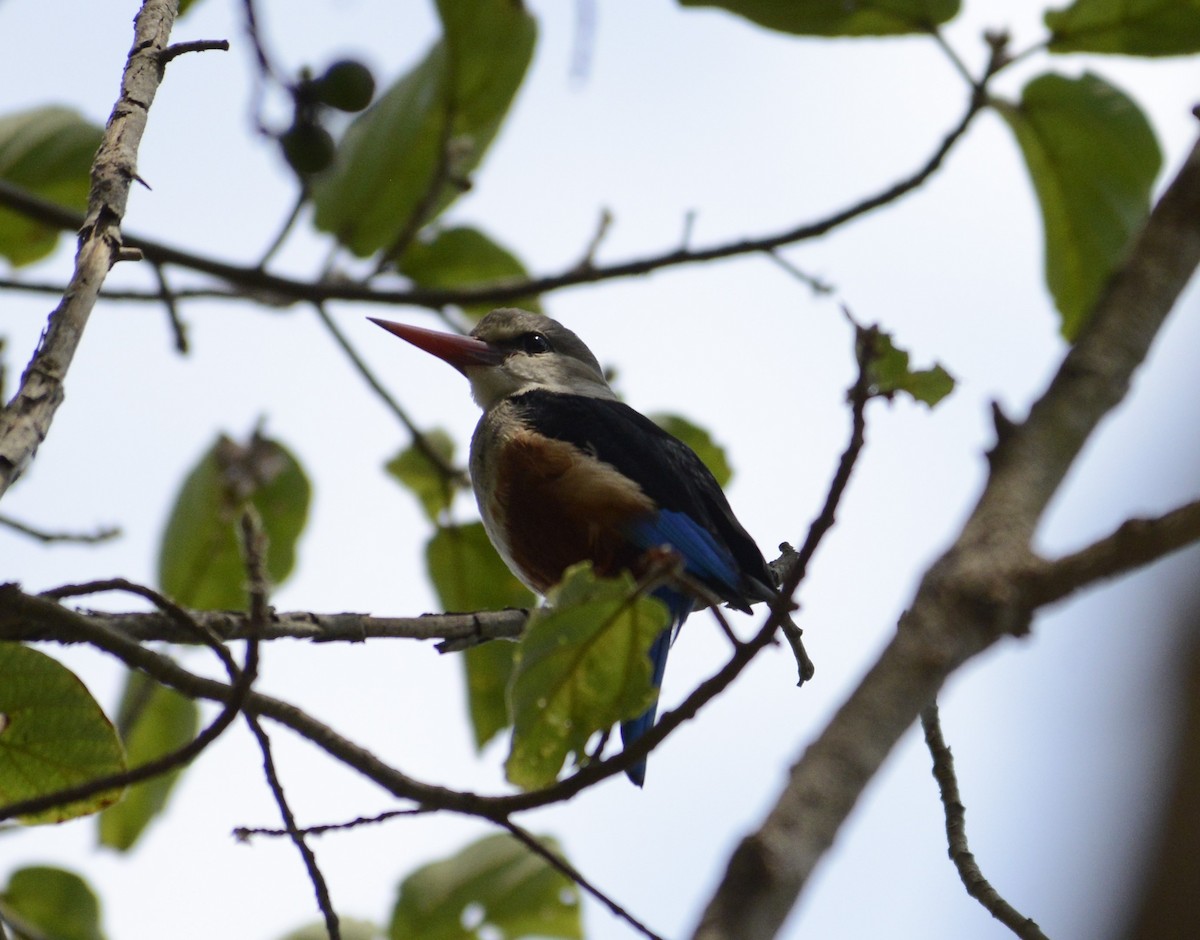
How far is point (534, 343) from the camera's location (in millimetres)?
4332

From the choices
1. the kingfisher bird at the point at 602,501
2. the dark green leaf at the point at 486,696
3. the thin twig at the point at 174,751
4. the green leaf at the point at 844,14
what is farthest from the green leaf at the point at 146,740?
the green leaf at the point at 844,14

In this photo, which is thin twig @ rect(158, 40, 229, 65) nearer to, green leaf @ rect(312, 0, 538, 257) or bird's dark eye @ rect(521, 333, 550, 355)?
green leaf @ rect(312, 0, 538, 257)

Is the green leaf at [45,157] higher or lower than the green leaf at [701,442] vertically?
higher

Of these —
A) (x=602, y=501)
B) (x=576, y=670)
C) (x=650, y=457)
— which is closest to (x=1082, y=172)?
(x=650, y=457)

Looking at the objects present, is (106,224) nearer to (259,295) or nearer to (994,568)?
(994,568)

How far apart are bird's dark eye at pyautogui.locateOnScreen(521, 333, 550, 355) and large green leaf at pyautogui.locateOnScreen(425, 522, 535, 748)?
0.98 metres

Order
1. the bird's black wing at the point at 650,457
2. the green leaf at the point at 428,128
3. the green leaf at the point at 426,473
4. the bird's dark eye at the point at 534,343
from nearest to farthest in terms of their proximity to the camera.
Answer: the bird's black wing at the point at 650,457
the green leaf at the point at 428,128
the green leaf at the point at 426,473
the bird's dark eye at the point at 534,343

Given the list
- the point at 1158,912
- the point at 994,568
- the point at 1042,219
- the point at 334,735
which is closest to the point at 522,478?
the point at 1042,219

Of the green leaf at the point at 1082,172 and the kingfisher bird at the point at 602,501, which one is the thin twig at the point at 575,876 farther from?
the green leaf at the point at 1082,172

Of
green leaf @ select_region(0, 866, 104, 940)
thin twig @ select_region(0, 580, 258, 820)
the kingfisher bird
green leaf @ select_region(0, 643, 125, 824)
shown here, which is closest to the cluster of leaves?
green leaf @ select_region(0, 866, 104, 940)

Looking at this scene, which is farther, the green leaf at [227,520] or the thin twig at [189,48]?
the green leaf at [227,520]

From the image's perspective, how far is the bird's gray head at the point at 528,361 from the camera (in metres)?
4.12

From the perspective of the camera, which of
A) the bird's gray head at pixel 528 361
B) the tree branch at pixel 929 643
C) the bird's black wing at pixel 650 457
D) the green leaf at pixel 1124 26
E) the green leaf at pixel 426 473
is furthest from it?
the bird's gray head at pixel 528 361

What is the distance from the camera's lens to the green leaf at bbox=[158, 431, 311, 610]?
3.49 metres
